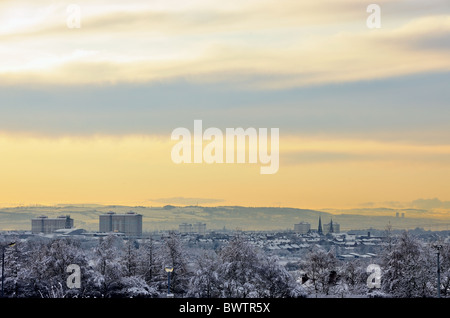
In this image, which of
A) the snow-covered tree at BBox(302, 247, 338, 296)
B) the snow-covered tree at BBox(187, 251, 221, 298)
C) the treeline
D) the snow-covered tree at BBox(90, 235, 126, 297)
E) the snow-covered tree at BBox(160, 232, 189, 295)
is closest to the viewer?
the snow-covered tree at BBox(187, 251, 221, 298)

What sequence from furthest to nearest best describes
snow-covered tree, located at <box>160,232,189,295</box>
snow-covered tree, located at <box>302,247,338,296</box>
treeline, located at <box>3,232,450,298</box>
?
1. snow-covered tree, located at <box>302,247,338,296</box>
2. snow-covered tree, located at <box>160,232,189,295</box>
3. treeline, located at <box>3,232,450,298</box>

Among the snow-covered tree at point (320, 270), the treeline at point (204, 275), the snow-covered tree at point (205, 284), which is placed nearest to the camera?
the snow-covered tree at point (205, 284)

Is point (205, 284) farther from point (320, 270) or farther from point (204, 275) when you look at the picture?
point (320, 270)

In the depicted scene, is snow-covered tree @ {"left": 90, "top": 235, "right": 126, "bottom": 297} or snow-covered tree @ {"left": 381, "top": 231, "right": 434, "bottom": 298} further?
snow-covered tree @ {"left": 381, "top": 231, "right": 434, "bottom": 298}

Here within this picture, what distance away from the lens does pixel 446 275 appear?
109562mm

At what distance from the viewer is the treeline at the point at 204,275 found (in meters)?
101

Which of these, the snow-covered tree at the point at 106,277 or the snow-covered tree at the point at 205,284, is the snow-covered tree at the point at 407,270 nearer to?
the snow-covered tree at the point at 205,284

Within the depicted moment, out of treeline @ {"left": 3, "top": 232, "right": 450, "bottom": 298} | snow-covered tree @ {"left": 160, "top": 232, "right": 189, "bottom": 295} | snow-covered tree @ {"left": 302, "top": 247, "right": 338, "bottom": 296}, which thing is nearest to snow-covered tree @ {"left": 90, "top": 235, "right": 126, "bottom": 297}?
treeline @ {"left": 3, "top": 232, "right": 450, "bottom": 298}

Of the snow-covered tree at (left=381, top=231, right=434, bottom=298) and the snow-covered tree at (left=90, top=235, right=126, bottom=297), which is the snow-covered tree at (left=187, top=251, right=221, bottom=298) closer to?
the snow-covered tree at (left=90, top=235, right=126, bottom=297)

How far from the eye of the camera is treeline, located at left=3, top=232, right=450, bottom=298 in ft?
332

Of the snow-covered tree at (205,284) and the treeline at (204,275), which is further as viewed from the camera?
the treeline at (204,275)

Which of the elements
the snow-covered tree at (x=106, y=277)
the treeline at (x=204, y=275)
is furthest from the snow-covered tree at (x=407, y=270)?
the snow-covered tree at (x=106, y=277)

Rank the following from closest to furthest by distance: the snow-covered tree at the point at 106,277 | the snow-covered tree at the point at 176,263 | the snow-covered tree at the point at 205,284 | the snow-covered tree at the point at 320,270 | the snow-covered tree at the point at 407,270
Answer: the snow-covered tree at the point at 205,284 < the snow-covered tree at the point at 106,277 < the snow-covered tree at the point at 407,270 < the snow-covered tree at the point at 176,263 < the snow-covered tree at the point at 320,270
